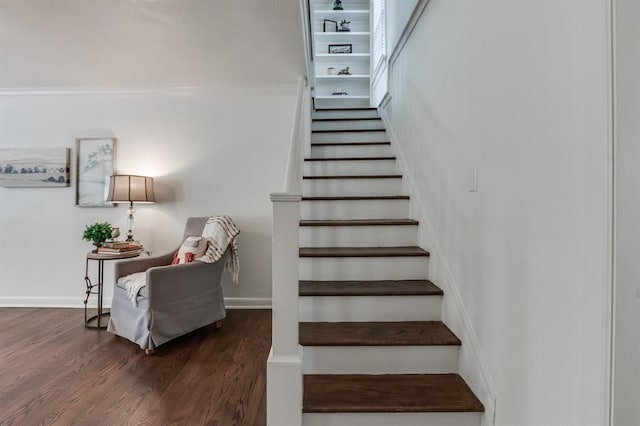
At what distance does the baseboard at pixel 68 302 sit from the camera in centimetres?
320

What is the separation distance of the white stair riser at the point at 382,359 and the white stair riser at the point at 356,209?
113 centimetres

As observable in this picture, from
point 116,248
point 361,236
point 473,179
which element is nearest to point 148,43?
point 116,248

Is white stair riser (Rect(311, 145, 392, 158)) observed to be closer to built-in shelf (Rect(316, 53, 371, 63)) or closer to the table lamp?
the table lamp

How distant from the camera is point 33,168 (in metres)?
3.29

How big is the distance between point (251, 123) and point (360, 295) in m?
2.24

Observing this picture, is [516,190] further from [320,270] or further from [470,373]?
[320,270]

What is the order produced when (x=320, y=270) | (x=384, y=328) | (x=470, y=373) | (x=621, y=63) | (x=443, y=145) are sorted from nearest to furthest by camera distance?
(x=621, y=63) < (x=470, y=373) < (x=384, y=328) < (x=443, y=145) < (x=320, y=270)

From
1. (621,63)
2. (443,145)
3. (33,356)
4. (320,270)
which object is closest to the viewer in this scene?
(621,63)

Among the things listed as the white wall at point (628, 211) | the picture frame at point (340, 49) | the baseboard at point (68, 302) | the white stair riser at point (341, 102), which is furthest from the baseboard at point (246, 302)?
the picture frame at point (340, 49)

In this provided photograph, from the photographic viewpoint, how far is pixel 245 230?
3215 mm

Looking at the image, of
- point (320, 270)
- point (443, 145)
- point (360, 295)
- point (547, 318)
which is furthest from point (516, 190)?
point (320, 270)

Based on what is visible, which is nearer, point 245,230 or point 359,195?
point 359,195

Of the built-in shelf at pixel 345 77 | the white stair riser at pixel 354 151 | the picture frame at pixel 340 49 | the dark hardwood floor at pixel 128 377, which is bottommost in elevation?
the dark hardwood floor at pixel 128 377

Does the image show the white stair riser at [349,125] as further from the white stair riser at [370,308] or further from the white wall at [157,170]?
the white stair riser at [370,308]
